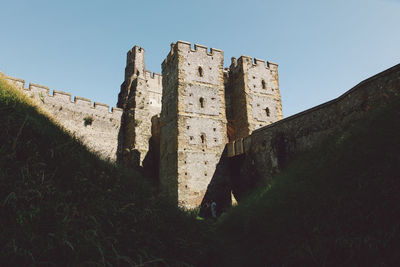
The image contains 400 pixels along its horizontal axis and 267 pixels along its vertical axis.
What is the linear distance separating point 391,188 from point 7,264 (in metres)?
5.50

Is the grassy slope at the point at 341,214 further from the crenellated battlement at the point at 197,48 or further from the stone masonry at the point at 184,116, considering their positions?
the crenellated battlement at the point at 197,48

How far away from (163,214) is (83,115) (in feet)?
55.5

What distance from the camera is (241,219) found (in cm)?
809

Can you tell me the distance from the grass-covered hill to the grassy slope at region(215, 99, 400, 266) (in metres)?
0.02

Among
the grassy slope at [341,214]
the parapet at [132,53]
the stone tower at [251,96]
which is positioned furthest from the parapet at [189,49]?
the grassy slope at [341,214]

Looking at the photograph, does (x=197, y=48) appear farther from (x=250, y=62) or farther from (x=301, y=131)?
(x=301, y=131)

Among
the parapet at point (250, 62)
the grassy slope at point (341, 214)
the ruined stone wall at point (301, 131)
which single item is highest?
the parapet at point (250, 62)

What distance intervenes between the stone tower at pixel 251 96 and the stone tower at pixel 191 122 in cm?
181

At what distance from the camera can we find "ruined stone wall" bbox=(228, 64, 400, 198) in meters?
7.26

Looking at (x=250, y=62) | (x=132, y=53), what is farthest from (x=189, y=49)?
(x=132, y=53)

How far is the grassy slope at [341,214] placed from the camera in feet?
12.4

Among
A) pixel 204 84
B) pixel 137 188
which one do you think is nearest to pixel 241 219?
pixel 137 188

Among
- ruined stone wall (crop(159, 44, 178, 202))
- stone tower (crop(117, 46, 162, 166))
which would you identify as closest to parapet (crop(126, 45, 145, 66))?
stone tower (crop(117, 46, 162, 166))

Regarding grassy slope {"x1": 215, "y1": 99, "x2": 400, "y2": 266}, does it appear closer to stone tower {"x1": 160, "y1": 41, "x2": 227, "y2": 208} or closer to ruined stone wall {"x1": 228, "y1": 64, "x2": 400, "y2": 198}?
ruined stone wall {"x1": 228, "y1": 64, "x2": 400, "y2": 198}
